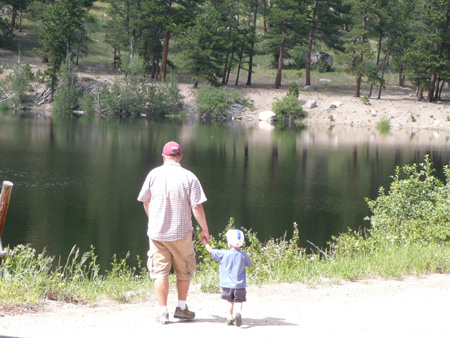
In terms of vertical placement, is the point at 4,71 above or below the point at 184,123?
above

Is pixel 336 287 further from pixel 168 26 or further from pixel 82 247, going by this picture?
pixel 168 26

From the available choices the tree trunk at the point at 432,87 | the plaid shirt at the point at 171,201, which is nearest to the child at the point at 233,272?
the plaid shirt at the point at 171,201

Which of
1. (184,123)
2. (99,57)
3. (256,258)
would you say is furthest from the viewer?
(99,57)

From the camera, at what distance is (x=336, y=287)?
855 cm

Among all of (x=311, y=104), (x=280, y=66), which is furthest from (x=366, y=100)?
(x=280, y=66)

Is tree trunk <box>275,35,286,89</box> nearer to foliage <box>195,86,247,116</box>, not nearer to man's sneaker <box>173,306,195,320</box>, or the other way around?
foliage <box>195,86,247,116</box>

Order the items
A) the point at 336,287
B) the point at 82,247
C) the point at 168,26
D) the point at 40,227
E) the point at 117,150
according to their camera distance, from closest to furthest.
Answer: the point at 336,287, the point at 82,247, the point at 40,227, the point at 117,150, the point at 168,26

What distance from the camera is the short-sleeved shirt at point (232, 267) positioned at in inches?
260

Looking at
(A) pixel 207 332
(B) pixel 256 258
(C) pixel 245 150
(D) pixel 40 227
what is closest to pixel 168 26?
(C) pixel 245 150

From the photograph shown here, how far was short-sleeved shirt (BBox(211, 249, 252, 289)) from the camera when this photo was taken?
6.61 meters

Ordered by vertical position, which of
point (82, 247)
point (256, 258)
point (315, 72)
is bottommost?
point (82, 247)

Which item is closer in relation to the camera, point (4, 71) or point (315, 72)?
point (4, 71)

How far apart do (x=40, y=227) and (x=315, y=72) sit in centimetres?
6388

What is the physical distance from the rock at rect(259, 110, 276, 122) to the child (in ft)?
185
